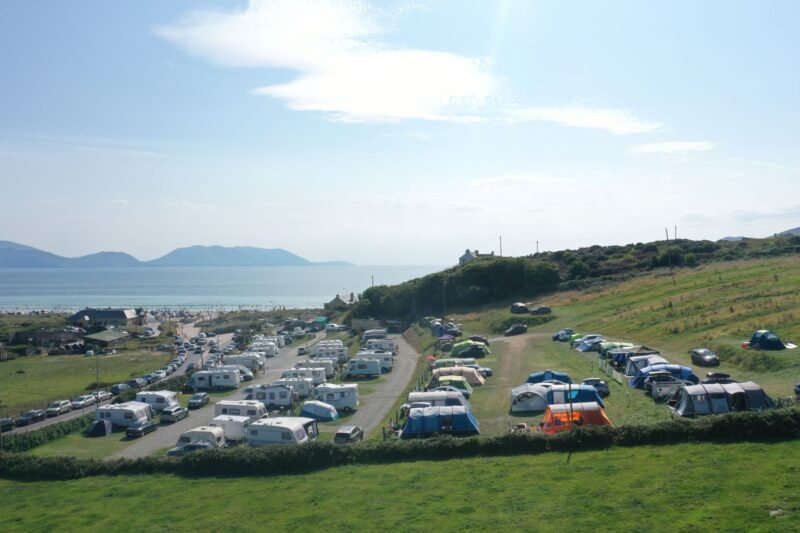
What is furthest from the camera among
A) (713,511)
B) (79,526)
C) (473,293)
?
(473,293)

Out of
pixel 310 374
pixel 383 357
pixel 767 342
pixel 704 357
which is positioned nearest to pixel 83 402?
pixel 310 374

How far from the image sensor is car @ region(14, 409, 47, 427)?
31258 millimetres

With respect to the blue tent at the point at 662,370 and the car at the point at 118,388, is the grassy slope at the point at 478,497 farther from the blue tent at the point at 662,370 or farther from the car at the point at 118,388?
the car at the point at 118,388

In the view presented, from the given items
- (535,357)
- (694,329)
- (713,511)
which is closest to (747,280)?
(694,329)

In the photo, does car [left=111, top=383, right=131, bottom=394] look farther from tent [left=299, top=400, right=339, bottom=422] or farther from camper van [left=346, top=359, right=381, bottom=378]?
tent [left=299, top=400, right=339, bottom=422]

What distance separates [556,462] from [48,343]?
6746cm

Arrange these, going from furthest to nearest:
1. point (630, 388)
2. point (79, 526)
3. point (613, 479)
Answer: point (630, 388) < point (79, 526) < point (613, 479)

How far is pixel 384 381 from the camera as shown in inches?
1473

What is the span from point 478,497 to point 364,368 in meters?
23.8

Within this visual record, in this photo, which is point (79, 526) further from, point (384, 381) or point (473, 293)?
point (473, 293)

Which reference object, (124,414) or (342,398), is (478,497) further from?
(124,414)

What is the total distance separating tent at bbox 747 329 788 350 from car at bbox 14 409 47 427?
36.5 meters

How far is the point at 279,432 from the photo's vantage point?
2234 cm

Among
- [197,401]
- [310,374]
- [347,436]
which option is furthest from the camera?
[310,374]
